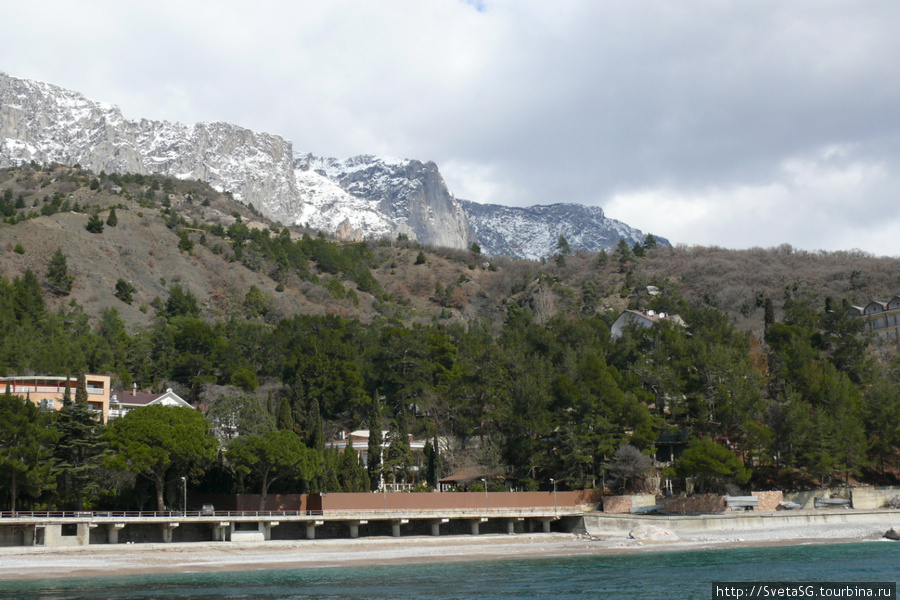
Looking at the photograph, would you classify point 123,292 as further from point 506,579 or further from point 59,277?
point 506,579

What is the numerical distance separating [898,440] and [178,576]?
183 ft

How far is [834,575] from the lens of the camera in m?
36.8

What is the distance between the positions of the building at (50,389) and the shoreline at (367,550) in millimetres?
21364

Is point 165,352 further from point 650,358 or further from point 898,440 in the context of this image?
point 898,440

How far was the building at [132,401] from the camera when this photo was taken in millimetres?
70375

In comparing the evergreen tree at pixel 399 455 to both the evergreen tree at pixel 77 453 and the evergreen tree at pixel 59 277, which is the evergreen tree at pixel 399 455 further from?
the evergreen tree at pixel 59 277

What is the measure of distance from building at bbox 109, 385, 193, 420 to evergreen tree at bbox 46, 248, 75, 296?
4226 cm

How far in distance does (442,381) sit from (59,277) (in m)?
61.4

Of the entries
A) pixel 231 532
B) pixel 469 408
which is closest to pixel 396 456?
pixel 469 408

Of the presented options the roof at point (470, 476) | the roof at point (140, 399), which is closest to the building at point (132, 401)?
the roof at point (140, 399)

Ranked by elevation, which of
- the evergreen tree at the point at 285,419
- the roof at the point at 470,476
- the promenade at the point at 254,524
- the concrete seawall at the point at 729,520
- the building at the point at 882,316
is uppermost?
the building at the point at 882,316

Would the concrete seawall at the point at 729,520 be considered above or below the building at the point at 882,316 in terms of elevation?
below

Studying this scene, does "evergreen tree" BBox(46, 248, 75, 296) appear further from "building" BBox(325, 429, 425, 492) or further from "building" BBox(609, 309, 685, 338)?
"building" BBox(609, 309, 685, 338)

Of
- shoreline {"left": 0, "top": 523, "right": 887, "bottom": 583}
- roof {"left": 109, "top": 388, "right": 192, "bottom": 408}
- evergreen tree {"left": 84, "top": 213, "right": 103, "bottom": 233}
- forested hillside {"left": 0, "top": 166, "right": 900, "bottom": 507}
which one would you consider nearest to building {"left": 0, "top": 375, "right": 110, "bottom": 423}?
roof {"left": 109, "top": 388, "right": 192, "bottom": 408}
